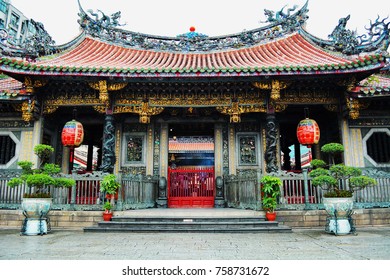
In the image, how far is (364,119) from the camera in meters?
9.47

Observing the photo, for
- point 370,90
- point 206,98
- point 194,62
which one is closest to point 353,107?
point 370,90

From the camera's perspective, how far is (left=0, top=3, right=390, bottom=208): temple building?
8.73m

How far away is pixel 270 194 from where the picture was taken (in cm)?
761

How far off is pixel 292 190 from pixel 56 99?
7861 mm

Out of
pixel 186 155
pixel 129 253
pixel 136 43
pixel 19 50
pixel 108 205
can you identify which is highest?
pixel 136 43

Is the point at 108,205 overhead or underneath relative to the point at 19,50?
underneath

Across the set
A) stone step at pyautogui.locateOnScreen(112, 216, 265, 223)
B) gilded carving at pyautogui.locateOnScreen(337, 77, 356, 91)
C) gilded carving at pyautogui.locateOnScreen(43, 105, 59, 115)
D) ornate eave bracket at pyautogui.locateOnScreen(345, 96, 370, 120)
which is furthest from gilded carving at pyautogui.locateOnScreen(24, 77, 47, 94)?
ornate eave bracket at pyautogui.locateOnScreen(345, 96, 370, 120)

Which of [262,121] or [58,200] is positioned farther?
[262,121]

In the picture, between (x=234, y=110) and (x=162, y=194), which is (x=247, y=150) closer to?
(x=234, y=110)

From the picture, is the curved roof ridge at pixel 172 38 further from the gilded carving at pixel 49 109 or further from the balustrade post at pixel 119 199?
the balustrade post at pixel 119 199

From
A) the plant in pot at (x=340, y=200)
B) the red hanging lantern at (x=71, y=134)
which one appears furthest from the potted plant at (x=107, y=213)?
the plant in pot at (x=340, y=200)

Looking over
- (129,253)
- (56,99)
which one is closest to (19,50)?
(56,99)

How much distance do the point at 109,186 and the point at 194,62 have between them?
19.1 ft

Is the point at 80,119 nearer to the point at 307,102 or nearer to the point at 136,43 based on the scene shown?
the point at 136,43
